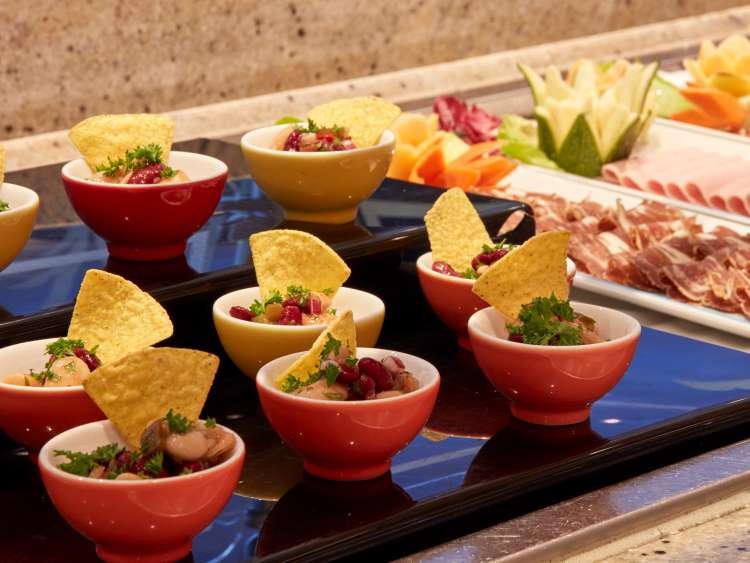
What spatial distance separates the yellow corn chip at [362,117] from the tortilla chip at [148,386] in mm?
738

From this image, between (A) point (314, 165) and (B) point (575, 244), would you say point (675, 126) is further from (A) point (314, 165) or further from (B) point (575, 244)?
(A) point (314, 165)

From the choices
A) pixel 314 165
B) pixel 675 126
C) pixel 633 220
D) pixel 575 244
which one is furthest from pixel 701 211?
pixel 314 165

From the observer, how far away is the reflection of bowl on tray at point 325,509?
4.78ft

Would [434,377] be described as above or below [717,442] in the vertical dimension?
above

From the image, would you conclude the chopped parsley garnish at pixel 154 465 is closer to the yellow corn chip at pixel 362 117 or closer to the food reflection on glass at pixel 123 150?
the food reflection on glass at pixel 123 150

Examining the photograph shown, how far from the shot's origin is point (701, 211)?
9.31ft

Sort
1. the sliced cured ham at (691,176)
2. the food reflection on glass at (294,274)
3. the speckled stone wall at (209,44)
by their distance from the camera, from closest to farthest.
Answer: the food reflection on glass at (294,274)
the sliced cured ham at (691,176)
the speckled stone wall at (209,44)

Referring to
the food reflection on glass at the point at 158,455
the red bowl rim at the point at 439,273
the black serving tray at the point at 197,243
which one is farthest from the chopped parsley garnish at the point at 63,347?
the red bowl rim at the point at 439,273

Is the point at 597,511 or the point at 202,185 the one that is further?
the point at 202,185

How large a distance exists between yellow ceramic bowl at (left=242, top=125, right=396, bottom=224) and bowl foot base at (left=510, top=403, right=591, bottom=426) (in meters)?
0.48

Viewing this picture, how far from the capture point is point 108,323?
1.61 meters

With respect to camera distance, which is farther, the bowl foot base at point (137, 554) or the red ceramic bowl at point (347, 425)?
the red ceramic bowl at point (347, 425)

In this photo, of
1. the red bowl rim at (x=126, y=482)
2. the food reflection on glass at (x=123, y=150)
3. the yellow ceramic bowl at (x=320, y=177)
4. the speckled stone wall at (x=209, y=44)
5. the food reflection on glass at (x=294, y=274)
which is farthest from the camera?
the speckled stone wall at (x=209, y=44)

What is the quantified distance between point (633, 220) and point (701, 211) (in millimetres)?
210
